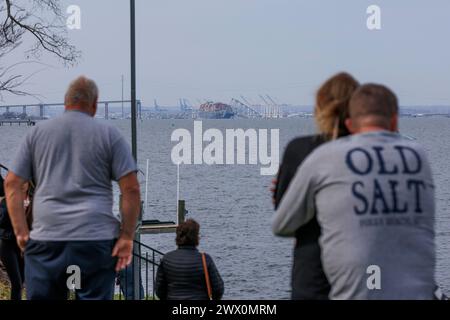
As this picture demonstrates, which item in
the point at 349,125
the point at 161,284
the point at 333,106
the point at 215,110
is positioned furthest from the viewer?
the point at 215,110

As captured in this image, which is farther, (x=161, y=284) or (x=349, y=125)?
(x=161, y=284)

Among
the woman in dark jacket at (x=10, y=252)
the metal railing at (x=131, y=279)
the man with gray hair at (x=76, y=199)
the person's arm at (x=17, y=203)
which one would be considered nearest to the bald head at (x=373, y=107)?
the man with gray hair at (x=76, y=199)

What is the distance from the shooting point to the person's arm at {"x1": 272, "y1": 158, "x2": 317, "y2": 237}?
3799 millimetres

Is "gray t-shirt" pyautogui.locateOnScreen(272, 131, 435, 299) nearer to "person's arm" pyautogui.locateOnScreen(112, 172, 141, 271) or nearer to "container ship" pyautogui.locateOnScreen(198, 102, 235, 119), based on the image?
"person's arm" pyautogui.locateOnScreen(112, 172, 141, 271)

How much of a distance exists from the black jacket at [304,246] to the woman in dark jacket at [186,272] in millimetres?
2888

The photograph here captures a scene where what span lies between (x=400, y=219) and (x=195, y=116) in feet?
415

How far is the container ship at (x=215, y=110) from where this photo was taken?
384ft

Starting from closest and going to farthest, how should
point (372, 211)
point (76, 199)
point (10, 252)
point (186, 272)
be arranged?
point (372, 211) < point (76, 199) < point (186, 272) < point (10, 252)

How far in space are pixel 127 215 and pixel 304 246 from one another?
1.43 metres

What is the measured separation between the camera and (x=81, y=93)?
5133mm

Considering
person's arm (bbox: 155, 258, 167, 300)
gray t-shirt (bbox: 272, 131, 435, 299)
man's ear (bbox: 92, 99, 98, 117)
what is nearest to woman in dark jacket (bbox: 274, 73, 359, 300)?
gray t-shirt (bbox: 272, 131, 435, 299)

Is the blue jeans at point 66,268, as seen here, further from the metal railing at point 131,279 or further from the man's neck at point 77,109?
the metal railing at point 131,279

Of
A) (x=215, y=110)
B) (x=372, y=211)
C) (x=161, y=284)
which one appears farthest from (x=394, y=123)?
(x=215, y=110)

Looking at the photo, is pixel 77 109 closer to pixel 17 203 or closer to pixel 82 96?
pixel 82 96
